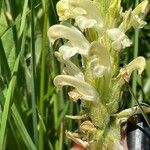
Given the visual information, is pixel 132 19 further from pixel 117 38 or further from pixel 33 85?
pixel 33 85

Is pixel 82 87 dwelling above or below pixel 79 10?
below

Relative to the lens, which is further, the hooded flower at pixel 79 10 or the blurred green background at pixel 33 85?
the blurred green background at pixel 33 85

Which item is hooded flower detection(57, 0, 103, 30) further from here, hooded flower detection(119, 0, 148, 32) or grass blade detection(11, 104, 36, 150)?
grass blade detection(11, 104, 36, 150)

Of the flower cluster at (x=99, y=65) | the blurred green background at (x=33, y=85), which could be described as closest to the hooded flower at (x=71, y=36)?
the flower cluster at (x=99, y=65)

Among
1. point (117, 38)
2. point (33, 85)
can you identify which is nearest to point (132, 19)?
point (117, 38)

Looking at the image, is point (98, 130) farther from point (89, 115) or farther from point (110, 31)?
point (110, 31)

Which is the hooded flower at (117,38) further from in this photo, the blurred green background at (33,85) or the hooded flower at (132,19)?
the blurred green background at (33,85)
